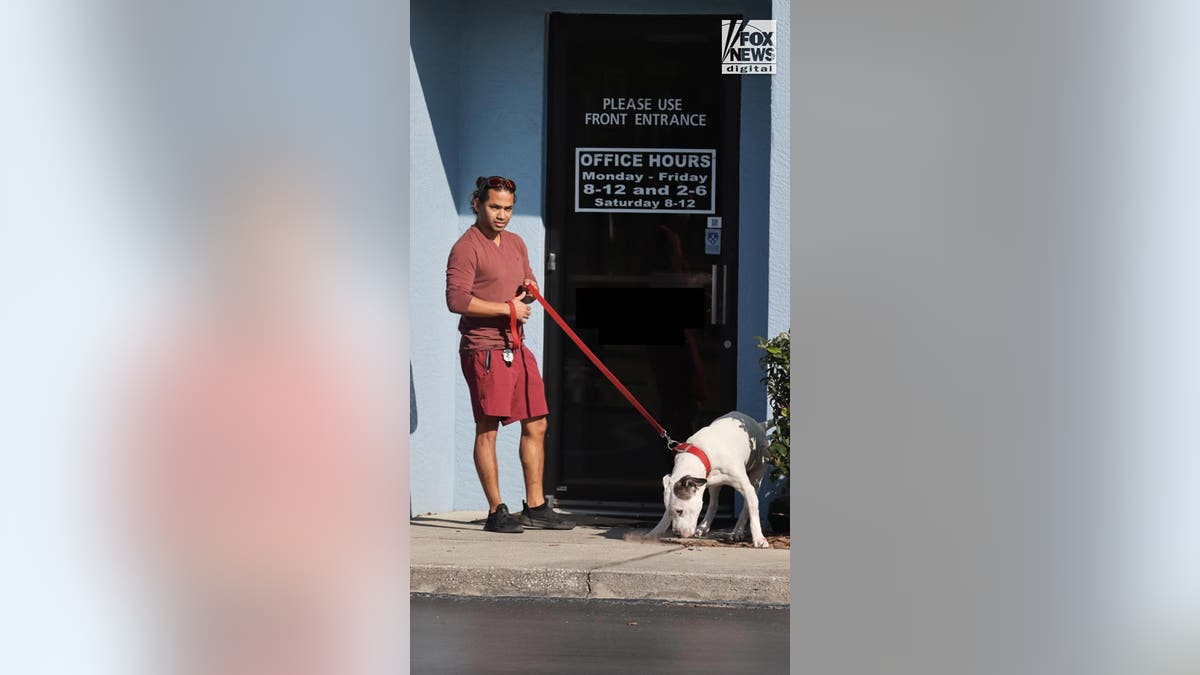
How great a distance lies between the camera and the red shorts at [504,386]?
24.6ft

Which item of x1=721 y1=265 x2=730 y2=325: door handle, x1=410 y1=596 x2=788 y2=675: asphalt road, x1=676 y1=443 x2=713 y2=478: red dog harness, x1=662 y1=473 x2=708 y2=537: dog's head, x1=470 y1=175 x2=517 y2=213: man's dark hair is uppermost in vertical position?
x1=470 y1=175 x2=517 y2=213: man's dark hair

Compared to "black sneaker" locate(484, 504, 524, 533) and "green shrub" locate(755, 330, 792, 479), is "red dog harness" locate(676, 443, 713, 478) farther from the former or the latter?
"black sneaker" locate(484, 504, 524, 533)

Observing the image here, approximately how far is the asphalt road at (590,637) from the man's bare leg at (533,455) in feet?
4.92

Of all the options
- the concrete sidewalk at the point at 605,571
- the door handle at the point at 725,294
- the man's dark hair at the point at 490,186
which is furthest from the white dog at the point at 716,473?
the man's dark hair at the point at 490,186

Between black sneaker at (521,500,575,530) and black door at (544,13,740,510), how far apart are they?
22.1 inches

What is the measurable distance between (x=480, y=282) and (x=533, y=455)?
1.04 metres

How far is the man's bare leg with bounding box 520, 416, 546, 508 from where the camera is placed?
768 centimetres

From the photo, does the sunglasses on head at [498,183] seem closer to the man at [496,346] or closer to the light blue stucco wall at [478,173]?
the man at [496,346]

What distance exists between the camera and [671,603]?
20.4ft

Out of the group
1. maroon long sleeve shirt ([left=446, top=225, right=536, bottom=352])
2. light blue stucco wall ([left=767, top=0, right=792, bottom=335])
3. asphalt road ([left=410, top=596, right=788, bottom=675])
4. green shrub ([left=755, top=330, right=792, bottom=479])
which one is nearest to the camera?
asphalt road ([left=410, top=596, right=788, bottom=675])

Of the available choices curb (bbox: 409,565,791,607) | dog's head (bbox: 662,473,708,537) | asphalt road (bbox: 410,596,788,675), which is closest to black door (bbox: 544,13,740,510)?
dog's head (bbox: 662,473,708,537)

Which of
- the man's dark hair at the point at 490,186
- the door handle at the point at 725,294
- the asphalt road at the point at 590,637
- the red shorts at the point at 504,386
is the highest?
the man's dark hair at the point at 490,186

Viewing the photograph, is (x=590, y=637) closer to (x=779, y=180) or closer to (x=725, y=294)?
(x=725, y=294)
